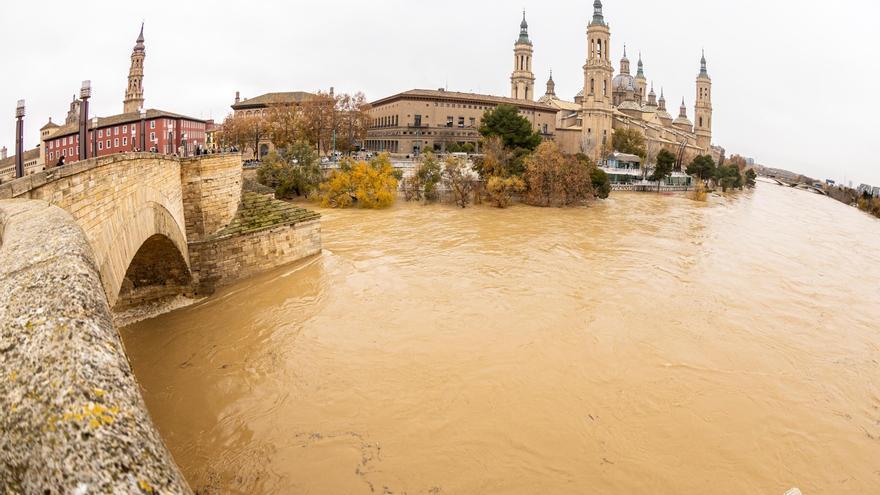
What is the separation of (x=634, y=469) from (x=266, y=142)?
6555 cm

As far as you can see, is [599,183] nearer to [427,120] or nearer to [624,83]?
[427,120]

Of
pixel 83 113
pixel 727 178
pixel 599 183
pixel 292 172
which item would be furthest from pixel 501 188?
pixel 727 178

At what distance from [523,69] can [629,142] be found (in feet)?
84.1

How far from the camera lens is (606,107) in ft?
252

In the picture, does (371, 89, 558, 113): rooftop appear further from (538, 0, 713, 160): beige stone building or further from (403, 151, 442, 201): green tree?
(403, 151, 442, 201): green tree

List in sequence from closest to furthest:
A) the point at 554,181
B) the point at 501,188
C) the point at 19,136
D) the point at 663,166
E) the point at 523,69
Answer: the point at 19,136
the point at 501,188
the point at 554,181
the point at 663,166
the point at 523,69

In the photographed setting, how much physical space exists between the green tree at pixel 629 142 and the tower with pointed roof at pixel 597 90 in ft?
3.58

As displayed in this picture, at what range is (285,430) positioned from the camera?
881 cm

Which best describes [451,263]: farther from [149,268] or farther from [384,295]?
[149,268]

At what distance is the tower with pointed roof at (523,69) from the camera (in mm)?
90875

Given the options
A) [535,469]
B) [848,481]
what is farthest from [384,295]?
[848,481]

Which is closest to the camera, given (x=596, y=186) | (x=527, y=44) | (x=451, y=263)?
(x=451, y=263)

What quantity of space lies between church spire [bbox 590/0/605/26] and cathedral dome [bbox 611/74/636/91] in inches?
1300

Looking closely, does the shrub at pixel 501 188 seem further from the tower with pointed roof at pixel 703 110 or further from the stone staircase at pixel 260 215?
the tower with pointed roof at pixel 703 110
